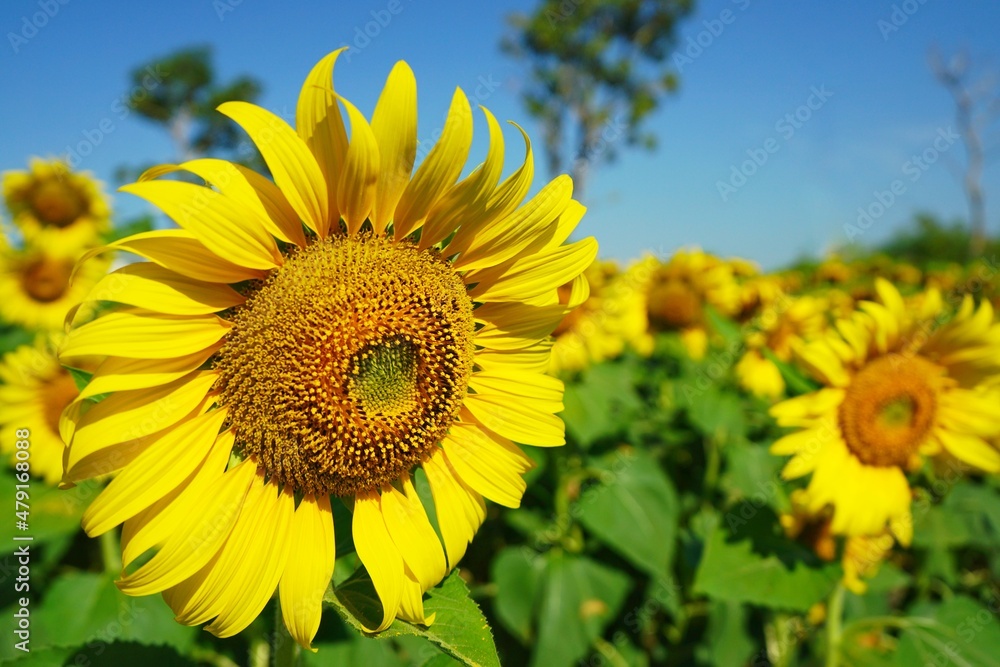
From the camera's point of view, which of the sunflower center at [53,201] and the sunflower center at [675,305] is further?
the sunflower center at [675,305]

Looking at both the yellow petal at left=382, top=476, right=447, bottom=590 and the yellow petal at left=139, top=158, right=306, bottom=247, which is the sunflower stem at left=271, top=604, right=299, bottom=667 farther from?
the yellow petal at left=139, top=158, right=306, bottom=247

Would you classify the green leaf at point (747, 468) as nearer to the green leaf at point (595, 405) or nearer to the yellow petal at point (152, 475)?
the green leaf at point (595, 405)

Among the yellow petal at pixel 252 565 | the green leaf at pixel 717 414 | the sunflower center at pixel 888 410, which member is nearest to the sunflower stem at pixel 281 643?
the yellow petal at pixel 252 565

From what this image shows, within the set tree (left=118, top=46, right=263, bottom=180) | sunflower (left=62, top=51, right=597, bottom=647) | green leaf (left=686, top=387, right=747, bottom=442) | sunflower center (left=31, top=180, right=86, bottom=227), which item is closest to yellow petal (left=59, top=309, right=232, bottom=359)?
sunflower (left=62, top=51, right=597, bottom=647)

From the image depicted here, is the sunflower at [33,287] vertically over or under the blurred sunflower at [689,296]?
under

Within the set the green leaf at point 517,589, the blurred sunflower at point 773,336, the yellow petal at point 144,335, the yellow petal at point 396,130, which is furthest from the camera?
the blurred sunflower at point 773,336

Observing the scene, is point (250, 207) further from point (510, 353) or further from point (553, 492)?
point (553, 492)

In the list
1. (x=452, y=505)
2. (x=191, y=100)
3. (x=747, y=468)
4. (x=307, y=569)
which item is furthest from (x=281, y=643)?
(x=191, y=100)
